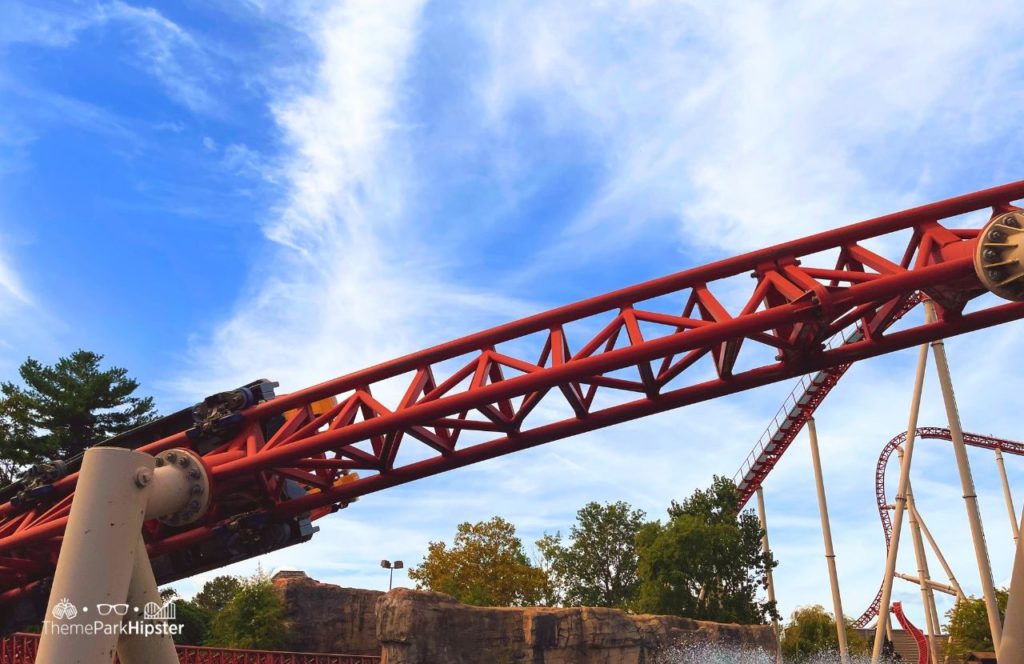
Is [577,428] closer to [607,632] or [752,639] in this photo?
[607,632]

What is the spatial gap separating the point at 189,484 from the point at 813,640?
138 feet

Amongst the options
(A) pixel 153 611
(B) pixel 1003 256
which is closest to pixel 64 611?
(A) pixel 153 611

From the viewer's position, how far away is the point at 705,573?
1425 inches

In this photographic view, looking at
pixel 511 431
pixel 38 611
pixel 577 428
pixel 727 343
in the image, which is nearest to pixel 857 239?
pixel 727 343

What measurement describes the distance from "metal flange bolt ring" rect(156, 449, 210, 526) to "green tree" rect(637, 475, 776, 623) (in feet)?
101

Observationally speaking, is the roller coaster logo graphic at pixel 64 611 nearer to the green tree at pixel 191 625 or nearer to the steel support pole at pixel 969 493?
the steel support pole at pixel 969 493

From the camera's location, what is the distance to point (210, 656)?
16156mm

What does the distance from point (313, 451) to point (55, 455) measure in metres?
27.8

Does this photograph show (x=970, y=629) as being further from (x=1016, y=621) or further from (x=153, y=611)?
(x=153, y=611)

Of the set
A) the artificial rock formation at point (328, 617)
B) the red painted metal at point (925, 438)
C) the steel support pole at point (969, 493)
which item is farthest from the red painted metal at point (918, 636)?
the artificial rock formation at point (328, 617)

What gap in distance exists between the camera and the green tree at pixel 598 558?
52.2 metres

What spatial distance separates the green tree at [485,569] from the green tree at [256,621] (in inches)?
575

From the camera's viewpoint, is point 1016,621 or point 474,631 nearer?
point 1016,621

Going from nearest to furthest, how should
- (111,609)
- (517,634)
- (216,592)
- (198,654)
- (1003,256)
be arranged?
(111,609) → (1003,256) → (198,654) → (517,634) → (216,592)
